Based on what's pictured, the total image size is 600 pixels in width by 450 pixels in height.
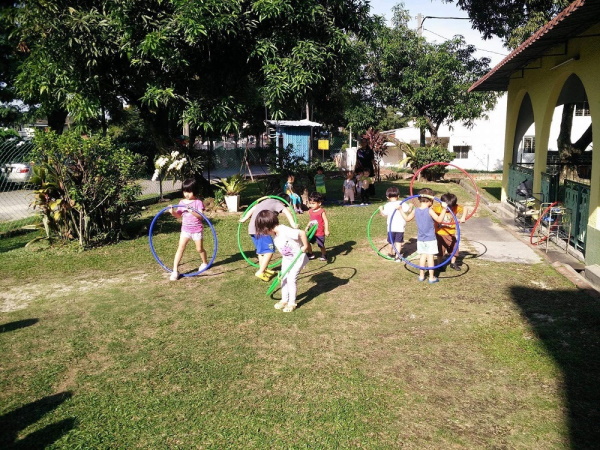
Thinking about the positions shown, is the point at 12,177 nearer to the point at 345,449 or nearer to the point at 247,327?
the point at 247,327

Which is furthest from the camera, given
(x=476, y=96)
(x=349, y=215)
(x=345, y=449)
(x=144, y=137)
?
(x=144, y=137)

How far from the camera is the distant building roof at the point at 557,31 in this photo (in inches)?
275

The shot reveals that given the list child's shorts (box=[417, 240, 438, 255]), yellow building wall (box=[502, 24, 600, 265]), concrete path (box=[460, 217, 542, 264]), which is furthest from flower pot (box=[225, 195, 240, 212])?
child's shorts (box=[417, 240, 438, 255])

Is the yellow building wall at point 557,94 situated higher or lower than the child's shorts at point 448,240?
higher

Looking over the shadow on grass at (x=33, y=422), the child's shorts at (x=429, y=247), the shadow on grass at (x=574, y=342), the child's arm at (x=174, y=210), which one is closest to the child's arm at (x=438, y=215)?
the child's shorts at (x=429, y=247)

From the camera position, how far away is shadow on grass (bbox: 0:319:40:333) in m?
6.08

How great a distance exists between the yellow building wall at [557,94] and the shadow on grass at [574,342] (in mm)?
1639

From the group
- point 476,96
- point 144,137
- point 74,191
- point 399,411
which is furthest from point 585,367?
point 144,137

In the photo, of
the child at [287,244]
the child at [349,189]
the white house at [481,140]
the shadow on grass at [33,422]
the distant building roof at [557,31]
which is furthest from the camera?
the white house at [481,140]

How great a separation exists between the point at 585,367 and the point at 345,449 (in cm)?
267

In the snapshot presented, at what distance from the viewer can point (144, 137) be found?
2897 centimetres

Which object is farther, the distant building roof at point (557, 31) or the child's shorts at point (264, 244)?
the child's shorts at point (264, 244)

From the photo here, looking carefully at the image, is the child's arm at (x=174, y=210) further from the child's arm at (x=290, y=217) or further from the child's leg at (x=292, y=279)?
the child's leg at (x=292, y=279)

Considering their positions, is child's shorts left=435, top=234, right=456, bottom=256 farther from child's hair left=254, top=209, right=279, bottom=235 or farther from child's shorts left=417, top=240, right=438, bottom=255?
child's hair left=254, top=209, right=279, bottom=235
